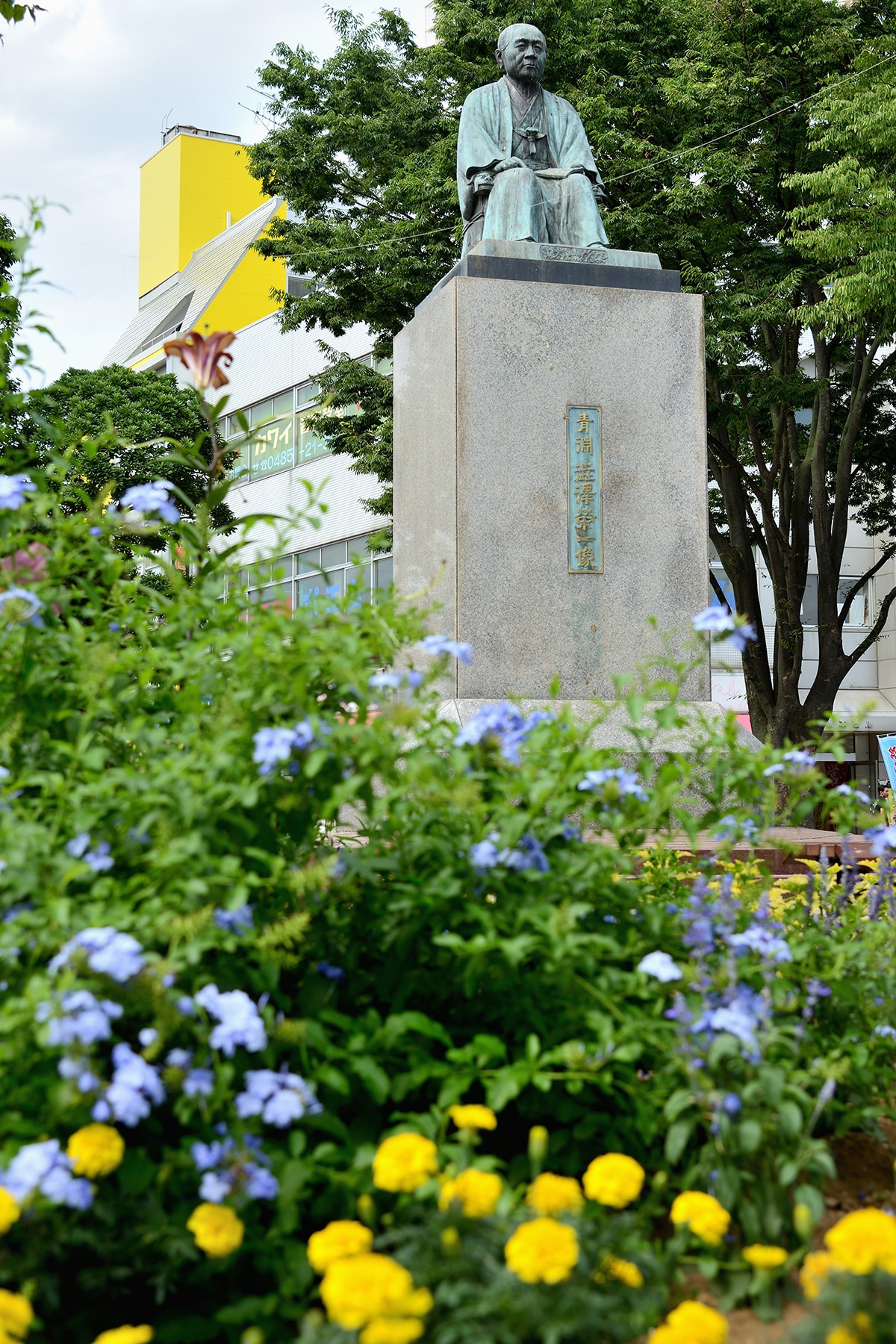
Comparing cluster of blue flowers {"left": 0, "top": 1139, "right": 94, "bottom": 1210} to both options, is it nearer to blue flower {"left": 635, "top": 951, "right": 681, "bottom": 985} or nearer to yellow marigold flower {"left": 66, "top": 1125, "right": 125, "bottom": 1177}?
yellow marigold flower {"left": 66, "top": 1125, "right": 125, "bottom": 1177}

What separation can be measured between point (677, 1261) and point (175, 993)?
0.83 m

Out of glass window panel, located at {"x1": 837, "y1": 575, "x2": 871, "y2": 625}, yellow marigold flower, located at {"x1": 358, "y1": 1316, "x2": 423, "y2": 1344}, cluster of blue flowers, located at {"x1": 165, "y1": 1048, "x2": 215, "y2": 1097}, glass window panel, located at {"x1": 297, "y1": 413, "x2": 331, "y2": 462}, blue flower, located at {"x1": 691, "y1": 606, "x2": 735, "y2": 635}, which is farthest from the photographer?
glass window panel, located at {"x1": 297, "y1": 413, "x2": 331, "y2": 462}

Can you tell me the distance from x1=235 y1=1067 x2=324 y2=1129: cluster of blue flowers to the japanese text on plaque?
4.37 meters

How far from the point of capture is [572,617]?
19.0ft

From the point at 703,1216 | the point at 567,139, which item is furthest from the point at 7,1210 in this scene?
the point at 567,139

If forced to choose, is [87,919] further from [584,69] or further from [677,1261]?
[584,69]

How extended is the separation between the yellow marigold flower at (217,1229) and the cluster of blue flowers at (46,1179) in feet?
0.45

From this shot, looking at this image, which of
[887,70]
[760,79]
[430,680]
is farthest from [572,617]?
[760,79]

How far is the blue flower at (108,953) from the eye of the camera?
1538 millimetres

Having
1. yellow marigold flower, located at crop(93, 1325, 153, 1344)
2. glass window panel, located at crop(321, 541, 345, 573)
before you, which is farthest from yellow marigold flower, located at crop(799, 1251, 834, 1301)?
glass window panel, located at crop(321, 541, 345, 573)

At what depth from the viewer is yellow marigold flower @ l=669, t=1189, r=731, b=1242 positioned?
1601 mm

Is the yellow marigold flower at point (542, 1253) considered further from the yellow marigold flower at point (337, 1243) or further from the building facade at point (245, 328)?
the building facade at point (245, 328)

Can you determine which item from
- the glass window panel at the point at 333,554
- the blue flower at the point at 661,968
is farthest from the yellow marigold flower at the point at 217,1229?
the glass window panel at the point at 333,554

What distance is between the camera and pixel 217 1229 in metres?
1.50
